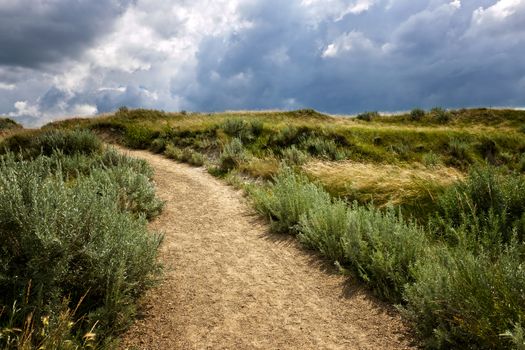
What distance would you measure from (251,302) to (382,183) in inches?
208

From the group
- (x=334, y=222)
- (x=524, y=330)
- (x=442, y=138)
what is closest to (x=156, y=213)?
(x=334, y=222)

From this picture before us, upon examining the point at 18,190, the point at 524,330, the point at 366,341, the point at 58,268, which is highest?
the point at 18,190

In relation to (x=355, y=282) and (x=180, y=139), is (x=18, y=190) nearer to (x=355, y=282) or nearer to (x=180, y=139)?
(x=355, y=282)

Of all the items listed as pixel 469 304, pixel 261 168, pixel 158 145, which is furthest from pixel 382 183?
pixel 158 145

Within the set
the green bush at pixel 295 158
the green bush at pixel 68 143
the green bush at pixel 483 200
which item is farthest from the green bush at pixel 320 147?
the green bush at pixel 483 200

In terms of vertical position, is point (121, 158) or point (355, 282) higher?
point (121, 158)

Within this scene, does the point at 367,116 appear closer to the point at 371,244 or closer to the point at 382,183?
the point at 382,183

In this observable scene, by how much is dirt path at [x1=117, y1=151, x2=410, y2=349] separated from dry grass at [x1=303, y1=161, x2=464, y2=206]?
2.64m

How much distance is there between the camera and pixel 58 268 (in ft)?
14.4

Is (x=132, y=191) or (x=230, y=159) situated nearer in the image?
(x=132, y=191)

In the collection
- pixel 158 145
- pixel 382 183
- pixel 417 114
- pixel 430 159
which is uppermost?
pixel 417 114

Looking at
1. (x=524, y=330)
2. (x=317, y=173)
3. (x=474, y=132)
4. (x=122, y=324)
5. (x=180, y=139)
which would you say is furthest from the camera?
(x=474, y=132)

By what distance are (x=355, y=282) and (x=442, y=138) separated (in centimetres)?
2006

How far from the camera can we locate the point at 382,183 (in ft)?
31.2
